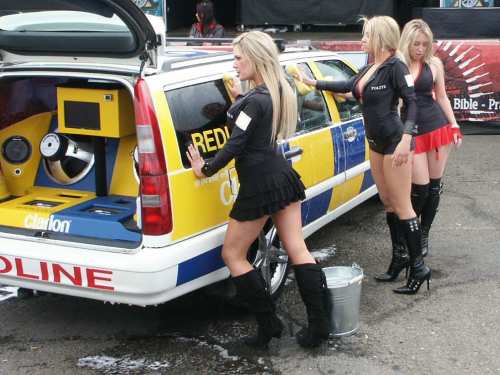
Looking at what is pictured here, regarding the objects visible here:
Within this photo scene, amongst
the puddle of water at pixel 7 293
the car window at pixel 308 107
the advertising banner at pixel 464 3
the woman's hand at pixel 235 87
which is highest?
the advertising banner at pixel 464 3

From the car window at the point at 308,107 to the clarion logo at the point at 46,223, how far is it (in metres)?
1.70

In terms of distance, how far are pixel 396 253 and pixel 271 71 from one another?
1.96 m

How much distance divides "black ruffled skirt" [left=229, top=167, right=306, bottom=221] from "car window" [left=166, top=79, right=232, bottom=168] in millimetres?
338

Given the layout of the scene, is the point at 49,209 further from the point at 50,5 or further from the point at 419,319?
the point at 419,319

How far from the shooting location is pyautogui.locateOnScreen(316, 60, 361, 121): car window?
18.8 ft

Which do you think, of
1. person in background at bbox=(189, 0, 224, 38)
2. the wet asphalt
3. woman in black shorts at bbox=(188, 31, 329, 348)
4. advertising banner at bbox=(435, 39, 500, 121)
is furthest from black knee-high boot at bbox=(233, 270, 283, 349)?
advertising banner at bbox=(435, 39, 500, 121)

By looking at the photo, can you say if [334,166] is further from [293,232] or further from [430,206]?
[293,232]

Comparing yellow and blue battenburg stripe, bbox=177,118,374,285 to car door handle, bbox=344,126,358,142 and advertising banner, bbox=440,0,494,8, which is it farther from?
advertising banner, bbox=440,0,494,8

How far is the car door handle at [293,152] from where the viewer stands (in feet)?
15.6

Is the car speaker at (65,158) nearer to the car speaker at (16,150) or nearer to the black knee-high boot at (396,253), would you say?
the car speaker at (16,150)

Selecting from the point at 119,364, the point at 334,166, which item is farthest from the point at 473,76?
the point at 119,364

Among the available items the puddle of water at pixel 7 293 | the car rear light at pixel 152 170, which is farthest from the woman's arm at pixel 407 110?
the puddle of water at pixel 7 293

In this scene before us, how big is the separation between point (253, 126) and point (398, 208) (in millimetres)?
1532

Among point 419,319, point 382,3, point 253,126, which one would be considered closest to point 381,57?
point 253,126
